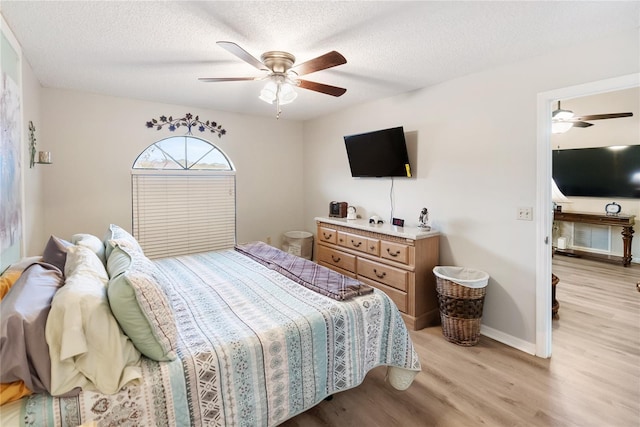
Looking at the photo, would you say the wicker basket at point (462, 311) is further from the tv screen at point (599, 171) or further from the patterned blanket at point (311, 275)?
the tv screen at point (599, 171)

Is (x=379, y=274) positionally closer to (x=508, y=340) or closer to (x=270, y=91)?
(x=508, y=340)

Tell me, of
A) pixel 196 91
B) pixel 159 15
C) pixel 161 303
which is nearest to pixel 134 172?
pixel 196 91

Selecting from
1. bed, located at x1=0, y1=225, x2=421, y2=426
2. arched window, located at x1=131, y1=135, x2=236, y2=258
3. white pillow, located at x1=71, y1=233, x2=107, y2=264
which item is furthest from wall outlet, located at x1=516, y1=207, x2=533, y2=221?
arched window, located at x1=131, y1=135, x2=236, y2=258

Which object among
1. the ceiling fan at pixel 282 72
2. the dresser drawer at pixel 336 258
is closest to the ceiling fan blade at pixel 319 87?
the ceiling fan at pixel 282 72

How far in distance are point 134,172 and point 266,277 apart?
2439 mm

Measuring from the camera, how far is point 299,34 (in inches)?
81.3

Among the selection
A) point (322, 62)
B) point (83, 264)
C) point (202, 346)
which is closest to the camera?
point (202, 346)

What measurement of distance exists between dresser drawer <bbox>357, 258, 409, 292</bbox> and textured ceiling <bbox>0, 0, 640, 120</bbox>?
1865 mm

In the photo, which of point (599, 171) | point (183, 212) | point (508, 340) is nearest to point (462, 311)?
point (508, 340)

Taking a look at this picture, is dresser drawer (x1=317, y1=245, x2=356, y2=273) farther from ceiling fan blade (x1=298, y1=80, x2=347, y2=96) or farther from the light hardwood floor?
ceiling fan blade (x1=298, y1=80, x2=347, y2=96)

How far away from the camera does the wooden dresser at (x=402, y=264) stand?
298cm

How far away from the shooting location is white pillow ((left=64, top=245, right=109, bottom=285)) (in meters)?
1.60

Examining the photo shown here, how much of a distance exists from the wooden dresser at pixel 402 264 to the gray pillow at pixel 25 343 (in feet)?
8.51

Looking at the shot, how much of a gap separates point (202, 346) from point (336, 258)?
252 cm
